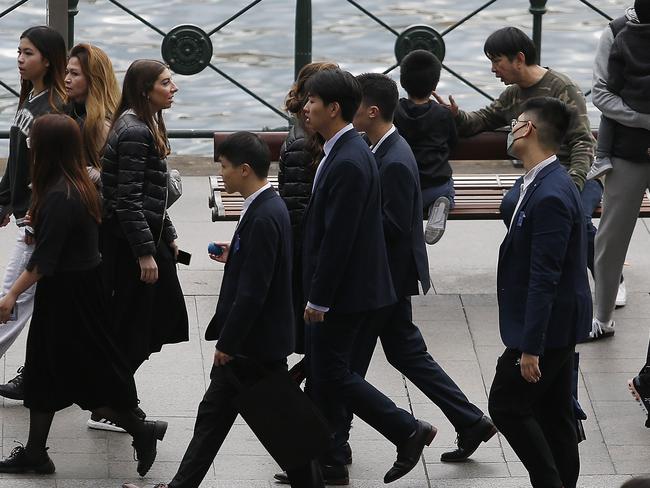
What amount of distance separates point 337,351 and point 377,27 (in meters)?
9.28

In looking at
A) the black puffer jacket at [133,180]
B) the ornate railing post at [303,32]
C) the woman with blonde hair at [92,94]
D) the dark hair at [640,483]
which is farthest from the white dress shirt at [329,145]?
the ornate railing post at [303,32]

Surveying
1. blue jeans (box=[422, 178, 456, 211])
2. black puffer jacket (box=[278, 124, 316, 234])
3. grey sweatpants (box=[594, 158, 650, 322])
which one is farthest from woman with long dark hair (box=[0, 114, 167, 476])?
grey sweatpants (box=[594, 158, 650, 322])

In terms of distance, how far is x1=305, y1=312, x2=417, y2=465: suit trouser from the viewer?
6.87 m

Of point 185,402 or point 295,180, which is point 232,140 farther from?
point 185,402

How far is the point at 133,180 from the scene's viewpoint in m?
7.23

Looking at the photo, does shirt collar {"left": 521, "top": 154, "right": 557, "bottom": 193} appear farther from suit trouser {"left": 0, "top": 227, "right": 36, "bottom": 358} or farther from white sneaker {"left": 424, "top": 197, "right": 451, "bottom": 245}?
suit trouser {"left": 0, "top": 227, "right": 36, "bottom": 358}

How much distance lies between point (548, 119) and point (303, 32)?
4787mm

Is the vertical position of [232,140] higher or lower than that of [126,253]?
higher

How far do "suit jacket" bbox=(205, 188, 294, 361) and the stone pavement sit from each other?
0.81 metres

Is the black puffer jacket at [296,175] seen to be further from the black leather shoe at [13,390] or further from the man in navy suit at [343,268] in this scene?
the black leather shoe at [13,390]

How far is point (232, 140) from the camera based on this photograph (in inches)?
259

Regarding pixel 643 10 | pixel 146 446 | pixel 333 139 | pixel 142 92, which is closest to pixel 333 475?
pixel 146 446

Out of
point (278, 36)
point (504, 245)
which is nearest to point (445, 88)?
point (278, 36)

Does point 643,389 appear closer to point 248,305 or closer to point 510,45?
point 510,45
